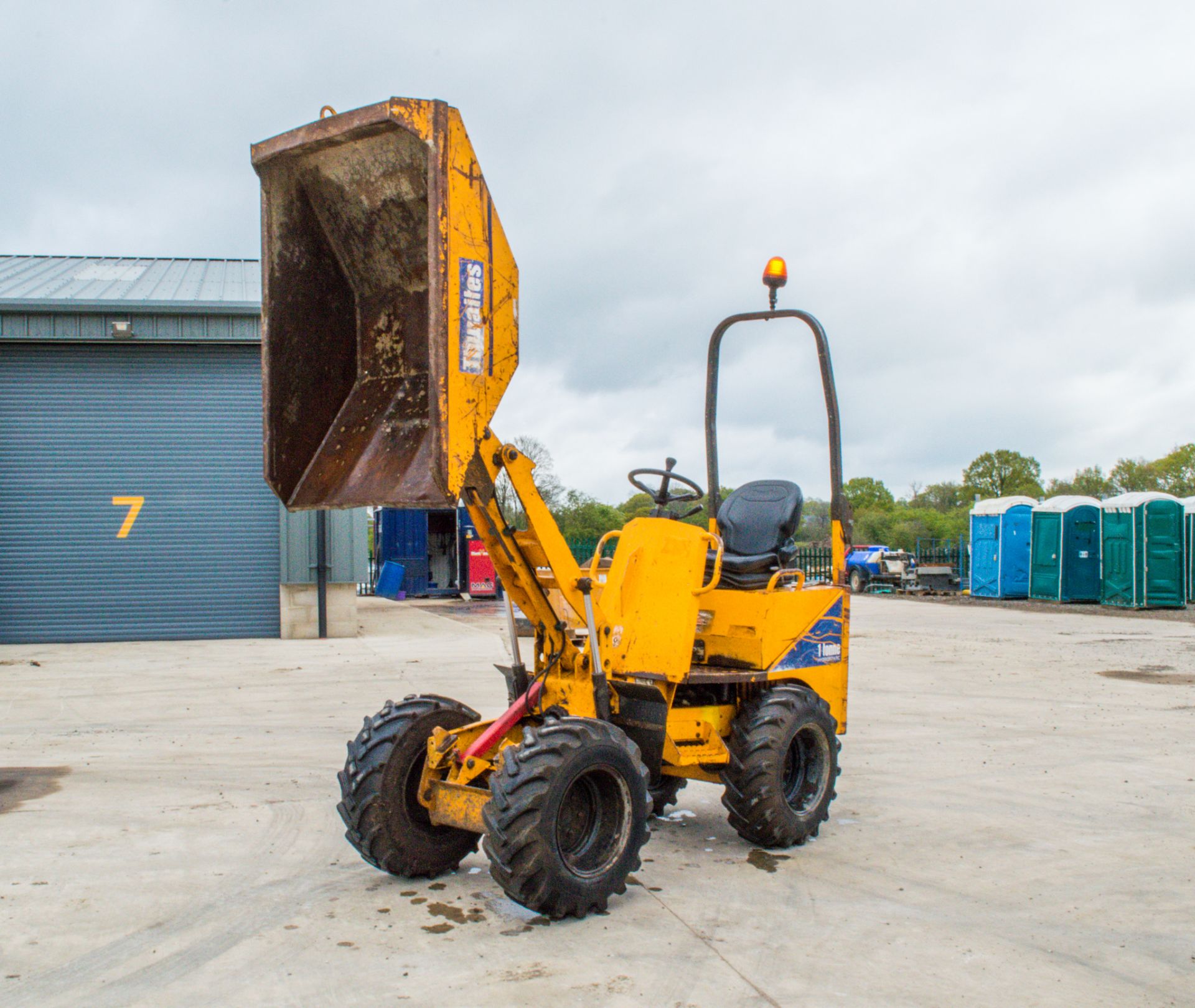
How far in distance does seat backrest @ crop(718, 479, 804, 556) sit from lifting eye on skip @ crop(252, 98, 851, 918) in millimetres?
133

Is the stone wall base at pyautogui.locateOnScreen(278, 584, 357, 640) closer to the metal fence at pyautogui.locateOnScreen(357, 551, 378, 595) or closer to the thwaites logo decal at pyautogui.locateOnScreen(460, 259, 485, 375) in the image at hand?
the thwaites logo decal at pyautogui.locateOnScreen(460, 259, 485, 375)

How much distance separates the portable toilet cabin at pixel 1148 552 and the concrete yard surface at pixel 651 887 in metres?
16.2

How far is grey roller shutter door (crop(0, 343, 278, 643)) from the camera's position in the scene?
1564 centimetres

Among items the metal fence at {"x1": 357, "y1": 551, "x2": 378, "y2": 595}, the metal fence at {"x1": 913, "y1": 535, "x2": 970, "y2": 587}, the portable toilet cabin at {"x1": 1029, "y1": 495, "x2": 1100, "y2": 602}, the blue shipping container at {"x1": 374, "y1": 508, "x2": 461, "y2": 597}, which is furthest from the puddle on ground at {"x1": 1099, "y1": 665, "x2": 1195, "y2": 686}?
the metal fence at {"x1": 357, "y1": 551, "x2": 378, "y2": 595}

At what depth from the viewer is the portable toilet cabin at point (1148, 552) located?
77.4 ft

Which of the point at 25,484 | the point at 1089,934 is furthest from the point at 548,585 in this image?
the point at 25,484

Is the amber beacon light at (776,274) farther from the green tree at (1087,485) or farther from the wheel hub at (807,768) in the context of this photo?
the green tree at (1087,485)

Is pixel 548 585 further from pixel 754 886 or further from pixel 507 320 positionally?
pixel 754 886

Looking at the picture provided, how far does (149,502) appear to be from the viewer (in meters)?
15.9

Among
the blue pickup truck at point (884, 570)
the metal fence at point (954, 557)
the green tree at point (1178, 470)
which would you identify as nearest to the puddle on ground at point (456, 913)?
the metal fence at point (954, 557)

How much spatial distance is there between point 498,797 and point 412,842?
2.73 ft

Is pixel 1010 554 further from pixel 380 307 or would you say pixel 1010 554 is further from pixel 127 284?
pixel 380 307

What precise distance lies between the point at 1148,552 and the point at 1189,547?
2.52 metres

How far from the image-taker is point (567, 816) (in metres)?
4.24
